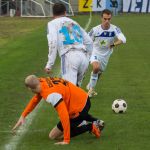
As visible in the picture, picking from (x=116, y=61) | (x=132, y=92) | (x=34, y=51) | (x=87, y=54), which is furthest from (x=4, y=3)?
(x=87, y=54)

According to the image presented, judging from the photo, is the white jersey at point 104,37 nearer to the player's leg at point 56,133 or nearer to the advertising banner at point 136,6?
the player's leg at point 56,133

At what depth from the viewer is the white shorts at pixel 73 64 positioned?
1099 cm

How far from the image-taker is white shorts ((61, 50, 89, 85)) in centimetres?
1099

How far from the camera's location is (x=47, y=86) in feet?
31.3

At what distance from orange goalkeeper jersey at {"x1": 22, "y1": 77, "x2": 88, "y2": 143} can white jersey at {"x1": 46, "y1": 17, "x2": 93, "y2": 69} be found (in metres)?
1.04

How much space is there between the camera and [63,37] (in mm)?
10812

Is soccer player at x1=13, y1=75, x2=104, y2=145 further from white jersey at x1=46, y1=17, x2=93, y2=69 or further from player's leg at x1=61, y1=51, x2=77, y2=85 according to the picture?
player's leg at x1=61, y1=51, x2=77, y2=85

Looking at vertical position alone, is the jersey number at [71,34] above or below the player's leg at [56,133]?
above

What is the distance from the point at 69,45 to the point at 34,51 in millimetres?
14642

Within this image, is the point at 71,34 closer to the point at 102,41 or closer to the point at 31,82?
the point at 31,82

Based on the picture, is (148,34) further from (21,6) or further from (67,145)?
(67,145)

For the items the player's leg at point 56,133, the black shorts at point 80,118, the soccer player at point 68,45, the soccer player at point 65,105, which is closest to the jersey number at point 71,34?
the soccer player at point 68,45

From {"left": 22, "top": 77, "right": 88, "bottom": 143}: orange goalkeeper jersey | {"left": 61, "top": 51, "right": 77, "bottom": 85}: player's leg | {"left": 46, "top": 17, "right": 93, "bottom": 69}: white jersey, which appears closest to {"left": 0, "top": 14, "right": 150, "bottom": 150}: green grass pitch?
{"left": 22, "top": 77, "right": 88, "bottom": 143}: orange goalkeeper jersey

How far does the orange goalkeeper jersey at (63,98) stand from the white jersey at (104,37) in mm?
4664
